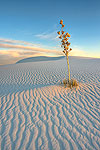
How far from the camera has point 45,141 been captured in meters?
2.72

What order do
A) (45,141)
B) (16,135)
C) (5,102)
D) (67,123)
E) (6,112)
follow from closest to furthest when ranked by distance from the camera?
(45,141)
(16,135)
(67,123)
(6,112)
(5,102)

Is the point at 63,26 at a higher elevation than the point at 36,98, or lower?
higher

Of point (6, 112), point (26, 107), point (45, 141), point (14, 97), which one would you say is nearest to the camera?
point (45, 141)

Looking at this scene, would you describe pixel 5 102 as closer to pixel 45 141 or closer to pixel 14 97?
pixel 14 97

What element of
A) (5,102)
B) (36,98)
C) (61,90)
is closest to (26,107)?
(36,98)

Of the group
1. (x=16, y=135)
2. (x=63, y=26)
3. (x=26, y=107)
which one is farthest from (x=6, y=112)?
(x=63, y=26)

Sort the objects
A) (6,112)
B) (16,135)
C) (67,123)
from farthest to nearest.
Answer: (6,112) → (67,123) → (16,135)

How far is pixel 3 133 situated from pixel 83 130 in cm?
240

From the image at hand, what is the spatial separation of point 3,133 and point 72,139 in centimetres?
202

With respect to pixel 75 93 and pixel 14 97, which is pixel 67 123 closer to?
pixel 75 93

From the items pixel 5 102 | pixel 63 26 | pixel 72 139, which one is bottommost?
pixel 72 139

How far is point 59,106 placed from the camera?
14.1ft

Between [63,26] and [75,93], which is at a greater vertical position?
[63,26]

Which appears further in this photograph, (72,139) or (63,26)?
(63,26)
